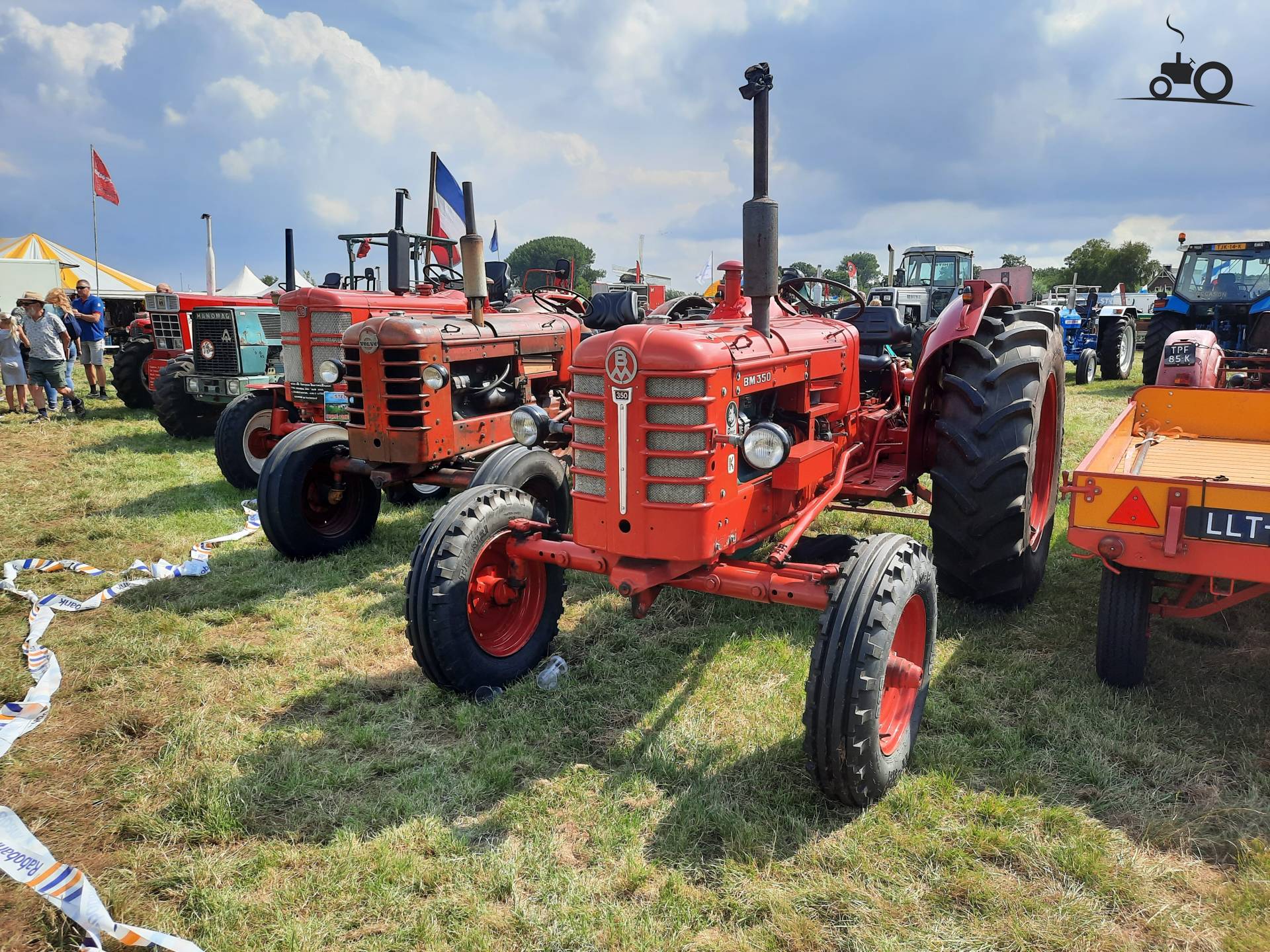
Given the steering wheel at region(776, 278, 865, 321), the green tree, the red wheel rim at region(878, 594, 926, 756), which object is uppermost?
the green tree

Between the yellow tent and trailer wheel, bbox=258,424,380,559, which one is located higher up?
the yellow tent

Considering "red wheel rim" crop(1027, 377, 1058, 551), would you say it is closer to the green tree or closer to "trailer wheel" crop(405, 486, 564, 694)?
"trailer wheel" crop(405, 486, 564, 694)

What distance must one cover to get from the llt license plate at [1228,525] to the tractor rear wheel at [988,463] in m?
0.83

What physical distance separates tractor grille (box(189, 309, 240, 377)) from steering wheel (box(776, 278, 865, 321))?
6749 mm

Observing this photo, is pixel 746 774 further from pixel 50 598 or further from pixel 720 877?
pixel 50 598

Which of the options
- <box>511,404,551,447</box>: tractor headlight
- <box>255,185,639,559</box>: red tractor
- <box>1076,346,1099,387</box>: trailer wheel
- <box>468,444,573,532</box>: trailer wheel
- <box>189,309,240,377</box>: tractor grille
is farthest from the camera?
<box>1076,346,1099,387</box>: trailer wheel

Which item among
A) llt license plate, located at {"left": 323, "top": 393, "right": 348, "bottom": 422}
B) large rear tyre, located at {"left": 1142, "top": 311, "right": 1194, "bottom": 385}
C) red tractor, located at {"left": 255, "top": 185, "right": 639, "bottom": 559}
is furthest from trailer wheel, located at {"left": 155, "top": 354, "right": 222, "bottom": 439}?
large rear tyre, located at {"left": 1142, "top": 311, "right": 1194, "bottom": 385}

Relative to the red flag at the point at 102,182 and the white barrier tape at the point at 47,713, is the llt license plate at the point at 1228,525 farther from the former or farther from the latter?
the red flag at the point at 102,182

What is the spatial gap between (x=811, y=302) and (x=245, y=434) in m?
4.95

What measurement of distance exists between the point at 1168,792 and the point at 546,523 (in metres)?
2.39

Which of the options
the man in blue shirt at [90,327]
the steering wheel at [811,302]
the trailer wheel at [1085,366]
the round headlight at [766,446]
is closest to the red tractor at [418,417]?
the steering wheel at [811,302]

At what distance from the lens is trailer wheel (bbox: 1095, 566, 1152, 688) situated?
3.19 metres

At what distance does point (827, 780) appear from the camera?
2609 millimetres

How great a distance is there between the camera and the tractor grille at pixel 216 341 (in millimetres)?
9117
